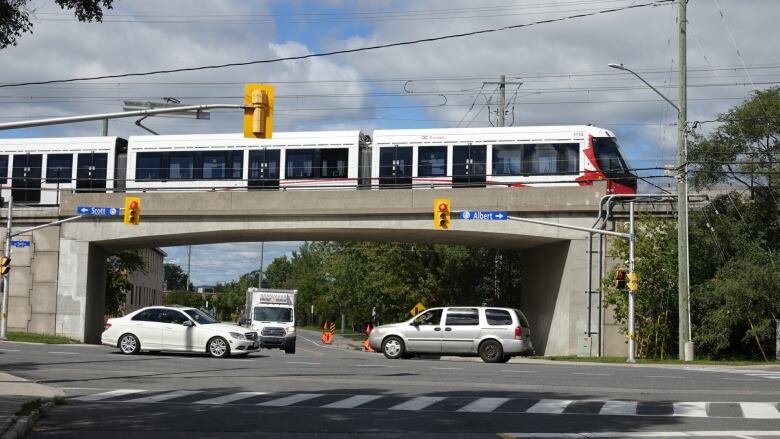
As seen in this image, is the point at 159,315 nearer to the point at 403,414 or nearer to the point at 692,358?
the point at 403,414

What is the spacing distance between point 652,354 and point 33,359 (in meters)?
23.5

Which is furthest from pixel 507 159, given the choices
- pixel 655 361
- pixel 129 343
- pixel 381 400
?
pixel 381 400

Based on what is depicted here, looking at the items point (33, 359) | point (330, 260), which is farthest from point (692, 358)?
point (330, 260)

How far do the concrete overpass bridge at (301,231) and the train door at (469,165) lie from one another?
0.44 meters

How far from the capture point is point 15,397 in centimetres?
1436

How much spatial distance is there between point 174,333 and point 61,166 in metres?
16.8

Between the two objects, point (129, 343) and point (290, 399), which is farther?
point (129, 343)

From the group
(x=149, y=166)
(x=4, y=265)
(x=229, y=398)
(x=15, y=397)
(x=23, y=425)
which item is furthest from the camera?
(x=149, y=166)

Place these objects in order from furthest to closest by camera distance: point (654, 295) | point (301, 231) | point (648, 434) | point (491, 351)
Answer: point (301, 231) → point (654, 295) → point (491, 351) → point (648, 434)

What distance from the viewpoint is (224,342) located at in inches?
1044

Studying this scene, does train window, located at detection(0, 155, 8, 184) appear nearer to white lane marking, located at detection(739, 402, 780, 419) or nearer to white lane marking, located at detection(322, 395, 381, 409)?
white lane marking, located at detection(322, 395, 381, 409)

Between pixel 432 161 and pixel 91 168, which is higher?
pixel 432 161

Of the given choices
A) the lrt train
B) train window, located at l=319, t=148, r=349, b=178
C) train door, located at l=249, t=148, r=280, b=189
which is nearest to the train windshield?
the lrt train

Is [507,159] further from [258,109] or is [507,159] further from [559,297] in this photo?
[258,109]
